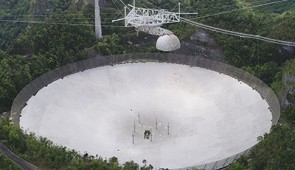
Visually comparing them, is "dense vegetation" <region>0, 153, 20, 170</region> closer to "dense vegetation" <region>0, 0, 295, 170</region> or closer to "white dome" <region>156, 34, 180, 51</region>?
"dense vegetation" <region>0, 0, 295, 170</region>

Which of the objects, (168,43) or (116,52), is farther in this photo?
(116,52)

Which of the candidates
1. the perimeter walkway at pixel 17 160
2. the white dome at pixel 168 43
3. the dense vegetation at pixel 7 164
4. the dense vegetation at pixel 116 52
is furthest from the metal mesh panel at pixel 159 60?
the dense vegetation at pixel 7 164

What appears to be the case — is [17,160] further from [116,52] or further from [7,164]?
[116,52]

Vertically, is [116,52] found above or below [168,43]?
below

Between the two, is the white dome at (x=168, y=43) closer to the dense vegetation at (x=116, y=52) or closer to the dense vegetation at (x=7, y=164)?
the dense vegetation at (x=116, y=52)

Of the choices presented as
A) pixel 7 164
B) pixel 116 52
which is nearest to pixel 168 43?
pixel 116 52

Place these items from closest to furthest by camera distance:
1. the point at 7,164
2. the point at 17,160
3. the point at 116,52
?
the point at 7,164
the point at 17,160
the point at 116,52

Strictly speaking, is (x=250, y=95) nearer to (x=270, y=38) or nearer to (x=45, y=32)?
(x=270, y=38)

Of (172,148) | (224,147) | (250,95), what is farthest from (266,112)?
(172,148)
